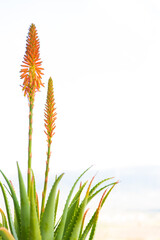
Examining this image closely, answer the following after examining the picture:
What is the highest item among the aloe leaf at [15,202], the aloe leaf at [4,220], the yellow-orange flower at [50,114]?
the yellow-orange flower at [50,114]

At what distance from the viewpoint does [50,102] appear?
3936 mm

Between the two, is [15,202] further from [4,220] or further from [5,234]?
[5,234]

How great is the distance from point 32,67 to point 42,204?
1485mm

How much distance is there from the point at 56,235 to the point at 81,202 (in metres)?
0.43

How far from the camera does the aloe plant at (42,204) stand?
357 centimetres

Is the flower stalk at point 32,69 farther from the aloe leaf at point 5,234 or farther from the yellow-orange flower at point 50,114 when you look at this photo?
the aloe leaf at point 5,234

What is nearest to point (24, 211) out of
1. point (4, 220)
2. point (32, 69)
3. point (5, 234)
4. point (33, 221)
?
point (33, 221)

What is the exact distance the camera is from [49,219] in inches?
143

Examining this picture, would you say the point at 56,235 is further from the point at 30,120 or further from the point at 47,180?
the point at 30,120

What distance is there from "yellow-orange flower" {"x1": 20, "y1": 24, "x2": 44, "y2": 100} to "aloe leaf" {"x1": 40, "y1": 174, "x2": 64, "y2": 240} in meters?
1.08

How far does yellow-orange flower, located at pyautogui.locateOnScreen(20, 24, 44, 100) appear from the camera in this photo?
399cm

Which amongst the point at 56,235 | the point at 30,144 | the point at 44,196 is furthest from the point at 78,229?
the point at 30,144

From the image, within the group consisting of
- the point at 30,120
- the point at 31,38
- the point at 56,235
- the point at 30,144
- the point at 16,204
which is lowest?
the point at 56,235

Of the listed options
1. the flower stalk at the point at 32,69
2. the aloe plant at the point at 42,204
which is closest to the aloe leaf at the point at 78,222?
the aloe plant at the point at 42,204
